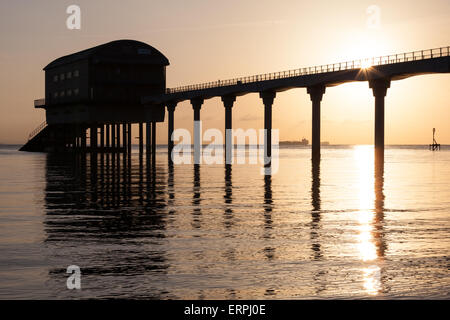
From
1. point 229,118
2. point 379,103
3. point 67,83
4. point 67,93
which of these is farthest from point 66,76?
point 379,103

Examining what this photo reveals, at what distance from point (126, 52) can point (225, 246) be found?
3449 inches

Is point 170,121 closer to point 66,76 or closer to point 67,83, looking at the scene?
point 67,83

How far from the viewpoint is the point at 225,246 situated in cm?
1745

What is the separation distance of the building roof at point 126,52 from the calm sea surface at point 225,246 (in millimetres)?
68829

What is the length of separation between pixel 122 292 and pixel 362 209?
17.2 meters

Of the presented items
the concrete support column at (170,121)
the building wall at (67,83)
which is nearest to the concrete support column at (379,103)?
the concrete support column at (170,121)

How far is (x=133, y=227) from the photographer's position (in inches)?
848

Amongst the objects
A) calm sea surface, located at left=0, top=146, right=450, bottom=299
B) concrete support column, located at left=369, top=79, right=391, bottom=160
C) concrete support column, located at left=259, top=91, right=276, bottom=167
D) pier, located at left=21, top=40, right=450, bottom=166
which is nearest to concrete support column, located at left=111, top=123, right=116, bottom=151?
pier, located at left=21, top=40, right=450, bottom=166

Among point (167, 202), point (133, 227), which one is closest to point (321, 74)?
point (167, 202)

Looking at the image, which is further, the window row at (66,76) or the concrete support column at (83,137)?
the concrete support column at (83,137)

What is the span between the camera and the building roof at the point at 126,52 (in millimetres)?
100062

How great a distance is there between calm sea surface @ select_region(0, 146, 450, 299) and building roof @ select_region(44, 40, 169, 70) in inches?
2710

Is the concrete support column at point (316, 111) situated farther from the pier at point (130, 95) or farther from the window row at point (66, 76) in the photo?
the window row at point (66, 76)
